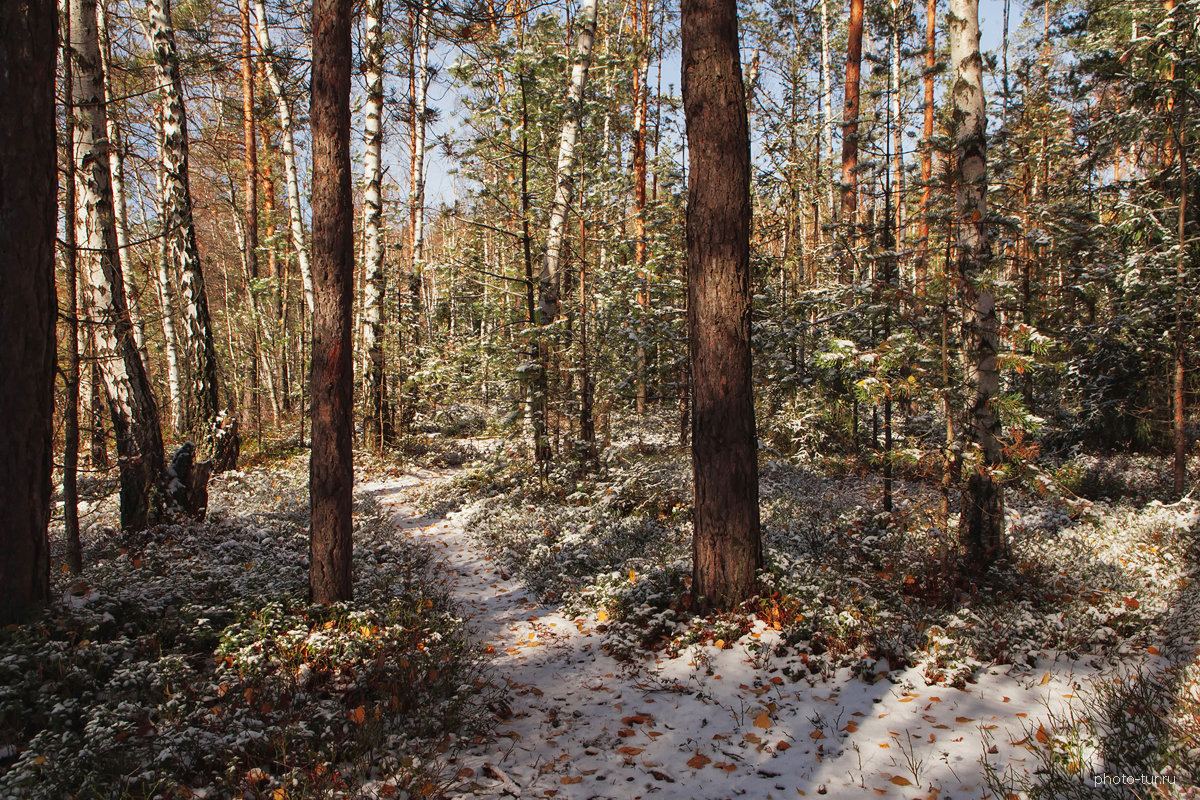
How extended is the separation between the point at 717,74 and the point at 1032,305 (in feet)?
34.1

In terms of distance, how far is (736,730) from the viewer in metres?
4.01

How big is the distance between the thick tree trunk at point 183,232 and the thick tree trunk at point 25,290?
545 centimetres

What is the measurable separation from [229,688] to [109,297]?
5.72m

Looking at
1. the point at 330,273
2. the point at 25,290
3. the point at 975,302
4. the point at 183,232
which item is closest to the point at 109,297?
the point at 183,232

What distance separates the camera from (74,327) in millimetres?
5227

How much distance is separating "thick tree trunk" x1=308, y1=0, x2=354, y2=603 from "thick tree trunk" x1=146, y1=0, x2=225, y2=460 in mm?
5499

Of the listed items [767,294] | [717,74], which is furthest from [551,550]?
[767,294]

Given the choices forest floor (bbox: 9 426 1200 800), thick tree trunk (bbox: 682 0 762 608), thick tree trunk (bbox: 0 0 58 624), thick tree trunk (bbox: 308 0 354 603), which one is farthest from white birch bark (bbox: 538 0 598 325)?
thick tree trunk (bbox: 0 0 58 624)

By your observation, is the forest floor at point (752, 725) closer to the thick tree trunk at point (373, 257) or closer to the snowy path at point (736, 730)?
the snowy path at point (736, 730)

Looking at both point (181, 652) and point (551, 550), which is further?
point (551, 550)

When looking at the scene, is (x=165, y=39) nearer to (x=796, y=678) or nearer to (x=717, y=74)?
(x=717, y=74)

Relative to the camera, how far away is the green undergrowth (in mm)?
3158

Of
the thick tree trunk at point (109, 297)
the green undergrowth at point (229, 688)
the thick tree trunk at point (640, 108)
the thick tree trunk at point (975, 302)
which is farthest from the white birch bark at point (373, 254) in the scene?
the thick tree trunk at point (975, 302)

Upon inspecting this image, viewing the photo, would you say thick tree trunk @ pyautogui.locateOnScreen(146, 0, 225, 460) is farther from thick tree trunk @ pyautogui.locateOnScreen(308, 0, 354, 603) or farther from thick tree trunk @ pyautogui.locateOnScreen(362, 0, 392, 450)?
thick tree trunk @ pyautogui.locateOnScreen(308, 0, 354, 603)
